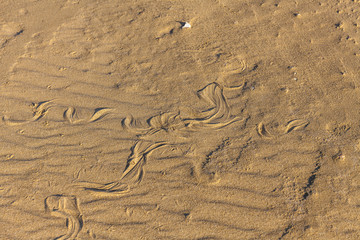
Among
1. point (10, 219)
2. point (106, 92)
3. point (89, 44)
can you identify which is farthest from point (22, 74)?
point (10, 219)

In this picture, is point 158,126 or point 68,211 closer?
point 68,211

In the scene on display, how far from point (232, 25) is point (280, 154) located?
2388 millimetres

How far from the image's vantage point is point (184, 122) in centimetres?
360

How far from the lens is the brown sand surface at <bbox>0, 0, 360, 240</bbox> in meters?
2.92

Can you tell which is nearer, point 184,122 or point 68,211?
point 68,211

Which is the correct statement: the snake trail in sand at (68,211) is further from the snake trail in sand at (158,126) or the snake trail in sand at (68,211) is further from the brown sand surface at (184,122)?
the snake trail in sand at (158,126)

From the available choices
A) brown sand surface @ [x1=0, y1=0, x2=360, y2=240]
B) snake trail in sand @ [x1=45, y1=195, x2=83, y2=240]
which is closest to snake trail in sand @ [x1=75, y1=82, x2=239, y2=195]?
brown sand surface @ [x1=0, y1=0, x2=360, y2=240]

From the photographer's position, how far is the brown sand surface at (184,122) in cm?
292

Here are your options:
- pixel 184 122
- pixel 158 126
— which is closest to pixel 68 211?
pixel 158 126

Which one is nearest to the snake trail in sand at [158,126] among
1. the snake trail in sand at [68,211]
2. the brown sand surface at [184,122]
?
the brown sand surface at [184,122]

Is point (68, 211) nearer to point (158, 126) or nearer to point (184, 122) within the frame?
point (158, 126)

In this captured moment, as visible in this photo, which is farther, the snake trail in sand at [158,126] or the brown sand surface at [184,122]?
the snake trail in sand at [158,126]

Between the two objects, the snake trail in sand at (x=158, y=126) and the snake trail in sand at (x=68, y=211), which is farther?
the snake trail in sand at (x=158, y=126)

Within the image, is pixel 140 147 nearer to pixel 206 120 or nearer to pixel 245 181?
pixel 206 120
